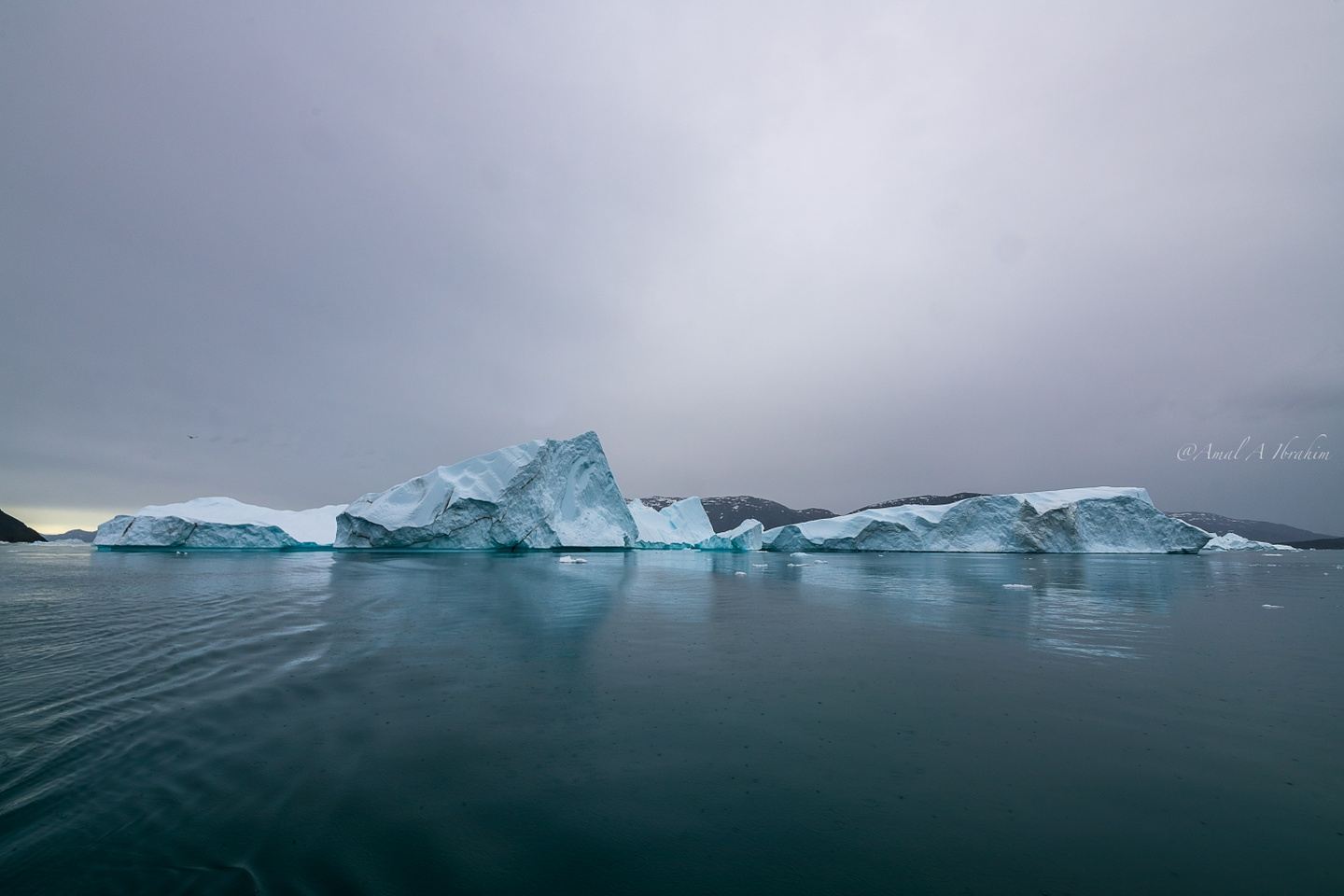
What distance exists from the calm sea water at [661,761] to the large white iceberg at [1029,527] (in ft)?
148

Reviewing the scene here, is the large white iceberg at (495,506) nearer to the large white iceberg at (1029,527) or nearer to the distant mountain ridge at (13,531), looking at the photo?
the large white iceberg at (1029,527)

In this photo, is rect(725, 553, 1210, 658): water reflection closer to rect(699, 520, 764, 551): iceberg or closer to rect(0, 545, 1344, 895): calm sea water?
rect(0, 545, 1344, 895): calm sea water

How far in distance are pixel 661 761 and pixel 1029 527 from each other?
55908 millimetres

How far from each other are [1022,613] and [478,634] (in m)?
11.4

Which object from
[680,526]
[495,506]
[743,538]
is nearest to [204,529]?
[495,506]

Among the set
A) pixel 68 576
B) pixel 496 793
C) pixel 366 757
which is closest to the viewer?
pixel 496 793

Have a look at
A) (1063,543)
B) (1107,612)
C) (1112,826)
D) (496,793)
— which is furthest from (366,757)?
(1063,543)

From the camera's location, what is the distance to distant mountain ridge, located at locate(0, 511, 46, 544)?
82.5 meters

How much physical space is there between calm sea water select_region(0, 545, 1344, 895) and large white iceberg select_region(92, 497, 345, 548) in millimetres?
43266

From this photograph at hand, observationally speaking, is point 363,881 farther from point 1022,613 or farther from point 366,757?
point 1022,613

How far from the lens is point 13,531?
276 ft

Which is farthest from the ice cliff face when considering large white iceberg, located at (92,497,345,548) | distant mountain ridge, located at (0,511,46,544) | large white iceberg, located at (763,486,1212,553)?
distant mountain ridge, located at (0,511,46,544)

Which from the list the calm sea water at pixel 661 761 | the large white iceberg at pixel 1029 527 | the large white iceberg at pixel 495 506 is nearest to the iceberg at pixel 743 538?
the large white iceberg at pixel 1029 527

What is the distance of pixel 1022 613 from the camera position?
1202cm
